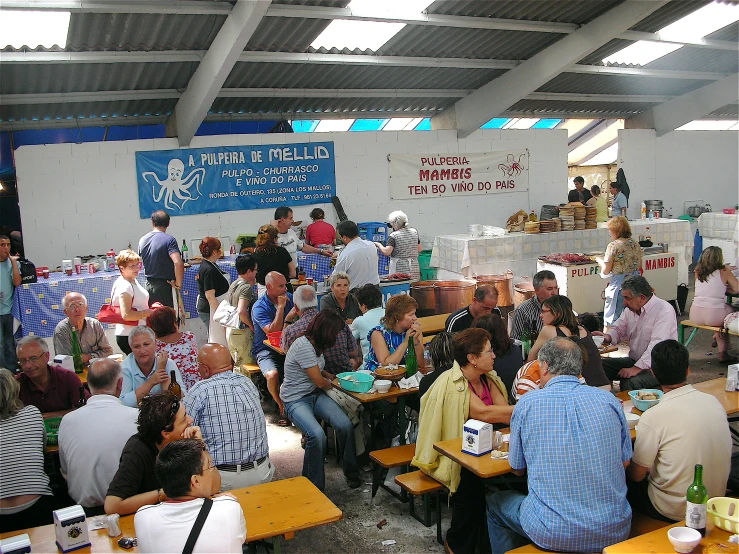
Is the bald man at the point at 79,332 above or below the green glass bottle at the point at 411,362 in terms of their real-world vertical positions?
above

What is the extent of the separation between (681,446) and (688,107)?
1249cm

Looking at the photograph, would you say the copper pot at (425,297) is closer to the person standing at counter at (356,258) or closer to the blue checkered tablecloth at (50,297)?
the person standing at counter at (356,258)

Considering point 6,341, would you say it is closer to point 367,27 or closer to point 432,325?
point 432,325

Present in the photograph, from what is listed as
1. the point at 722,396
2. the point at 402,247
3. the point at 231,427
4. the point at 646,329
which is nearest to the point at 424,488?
the point at 231,427

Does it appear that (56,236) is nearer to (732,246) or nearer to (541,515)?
(541,515)

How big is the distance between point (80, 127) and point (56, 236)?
1.59 meters

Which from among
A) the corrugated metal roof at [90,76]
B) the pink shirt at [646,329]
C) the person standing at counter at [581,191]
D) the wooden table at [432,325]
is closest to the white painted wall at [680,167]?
the person standing at counter at [581,191]

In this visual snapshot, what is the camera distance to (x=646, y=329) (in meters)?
5.77

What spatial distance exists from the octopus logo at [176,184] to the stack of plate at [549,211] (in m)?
5.76

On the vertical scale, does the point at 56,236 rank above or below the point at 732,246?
above

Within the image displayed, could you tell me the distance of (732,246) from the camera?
483 inches

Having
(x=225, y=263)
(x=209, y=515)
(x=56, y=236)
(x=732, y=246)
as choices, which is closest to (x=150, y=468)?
(x=209, y=515)

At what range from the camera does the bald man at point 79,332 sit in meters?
5.45

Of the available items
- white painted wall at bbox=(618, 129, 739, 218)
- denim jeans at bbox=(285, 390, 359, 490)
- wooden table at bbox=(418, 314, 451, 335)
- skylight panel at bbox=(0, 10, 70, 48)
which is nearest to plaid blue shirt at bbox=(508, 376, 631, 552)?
denim jeans at bbox=(285, 390, 359, 490)
